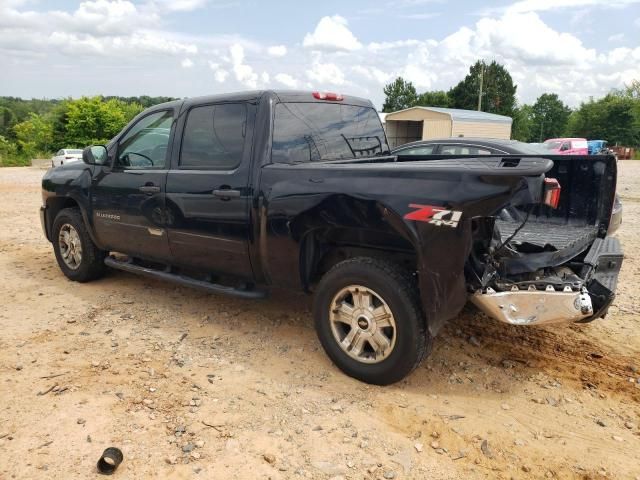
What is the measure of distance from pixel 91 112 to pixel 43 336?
122 feet

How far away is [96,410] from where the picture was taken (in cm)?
326

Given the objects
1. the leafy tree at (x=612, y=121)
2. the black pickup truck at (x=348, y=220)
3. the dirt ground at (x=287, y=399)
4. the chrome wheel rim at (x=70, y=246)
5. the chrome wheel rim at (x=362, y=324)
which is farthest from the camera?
the leafy tree at (x=612, y=121)

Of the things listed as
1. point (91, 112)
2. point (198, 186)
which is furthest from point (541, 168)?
point (91, 112)

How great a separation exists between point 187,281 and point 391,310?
6.72 feet

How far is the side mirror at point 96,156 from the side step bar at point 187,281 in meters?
1.00

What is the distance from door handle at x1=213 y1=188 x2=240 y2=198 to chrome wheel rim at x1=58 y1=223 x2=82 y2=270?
241 centimetres

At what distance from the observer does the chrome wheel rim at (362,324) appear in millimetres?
3447

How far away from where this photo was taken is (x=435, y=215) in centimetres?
305

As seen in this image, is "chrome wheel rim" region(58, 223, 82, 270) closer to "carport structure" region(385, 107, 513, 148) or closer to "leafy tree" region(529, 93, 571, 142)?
"carport structure" region(385, 107, 513, 148)

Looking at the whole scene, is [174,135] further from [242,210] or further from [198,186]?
[242,210]

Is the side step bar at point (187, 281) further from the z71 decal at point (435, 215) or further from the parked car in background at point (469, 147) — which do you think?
the parked car in background at point (469, 147)

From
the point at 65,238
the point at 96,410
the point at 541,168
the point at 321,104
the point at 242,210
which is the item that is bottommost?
the point at 96,410

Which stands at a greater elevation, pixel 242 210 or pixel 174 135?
pixel 174 135

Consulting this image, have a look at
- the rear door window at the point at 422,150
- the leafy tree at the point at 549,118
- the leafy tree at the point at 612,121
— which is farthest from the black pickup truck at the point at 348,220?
the leafy tree at the point at 549,118
